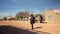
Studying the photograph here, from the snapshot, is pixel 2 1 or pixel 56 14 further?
pixel 56 14

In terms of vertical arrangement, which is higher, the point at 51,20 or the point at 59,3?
the point at 59,3

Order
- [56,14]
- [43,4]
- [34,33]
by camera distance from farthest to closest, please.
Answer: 1. [56,14]
2. [43,4]
3. [34,33]

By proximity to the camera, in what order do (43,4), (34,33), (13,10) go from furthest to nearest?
(43,4), (13,10), (34,33)

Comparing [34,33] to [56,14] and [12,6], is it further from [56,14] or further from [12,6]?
[56,14]

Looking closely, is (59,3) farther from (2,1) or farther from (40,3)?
(2,1)

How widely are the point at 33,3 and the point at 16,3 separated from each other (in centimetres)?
79

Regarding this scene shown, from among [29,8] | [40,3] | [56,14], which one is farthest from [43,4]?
[56,14]

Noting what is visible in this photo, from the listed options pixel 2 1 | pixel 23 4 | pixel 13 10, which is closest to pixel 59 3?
pixel 23 4

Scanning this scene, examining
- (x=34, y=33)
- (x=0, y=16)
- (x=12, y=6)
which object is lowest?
(x=34, y=33)

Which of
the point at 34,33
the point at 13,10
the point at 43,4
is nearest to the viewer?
the point at 34,33

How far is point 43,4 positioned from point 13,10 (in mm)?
1489

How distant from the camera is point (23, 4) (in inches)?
256

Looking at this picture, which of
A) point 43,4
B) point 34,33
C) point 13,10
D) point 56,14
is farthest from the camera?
point 56,14

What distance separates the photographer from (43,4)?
7.05m
